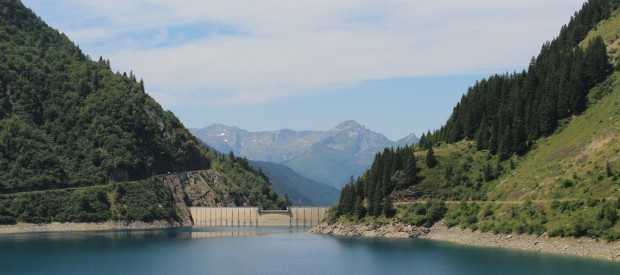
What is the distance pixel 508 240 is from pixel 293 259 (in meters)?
37.7

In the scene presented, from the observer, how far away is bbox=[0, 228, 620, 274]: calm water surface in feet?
426

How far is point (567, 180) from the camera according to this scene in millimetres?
153750

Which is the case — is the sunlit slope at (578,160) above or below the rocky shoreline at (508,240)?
above

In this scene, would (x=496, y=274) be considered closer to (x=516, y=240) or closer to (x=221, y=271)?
(x=516, y=240)

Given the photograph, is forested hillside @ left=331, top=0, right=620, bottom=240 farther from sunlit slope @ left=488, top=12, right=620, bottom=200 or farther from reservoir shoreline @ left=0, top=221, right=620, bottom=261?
reservoir shoreline @ left=0, top=221, right=620, bottom=261

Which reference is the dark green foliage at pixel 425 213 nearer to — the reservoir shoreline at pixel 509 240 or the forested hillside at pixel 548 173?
the forested hillside at pixel 548 173

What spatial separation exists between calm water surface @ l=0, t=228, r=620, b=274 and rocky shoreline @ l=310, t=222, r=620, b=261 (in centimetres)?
248

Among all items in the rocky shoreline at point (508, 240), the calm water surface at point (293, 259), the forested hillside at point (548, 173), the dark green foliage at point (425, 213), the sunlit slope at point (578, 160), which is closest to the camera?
the rocky shoreline at point (508, 240)

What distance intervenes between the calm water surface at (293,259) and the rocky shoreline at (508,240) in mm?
2483

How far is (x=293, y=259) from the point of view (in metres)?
154

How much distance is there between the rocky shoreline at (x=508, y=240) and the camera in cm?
12721

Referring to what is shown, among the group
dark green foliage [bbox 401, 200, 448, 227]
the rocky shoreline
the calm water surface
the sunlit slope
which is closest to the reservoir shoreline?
the rocky shoreline

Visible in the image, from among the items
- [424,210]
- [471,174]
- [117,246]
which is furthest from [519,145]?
[117,246]

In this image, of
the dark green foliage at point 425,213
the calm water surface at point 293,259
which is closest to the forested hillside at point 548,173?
the dark green foliage at point 425,213
